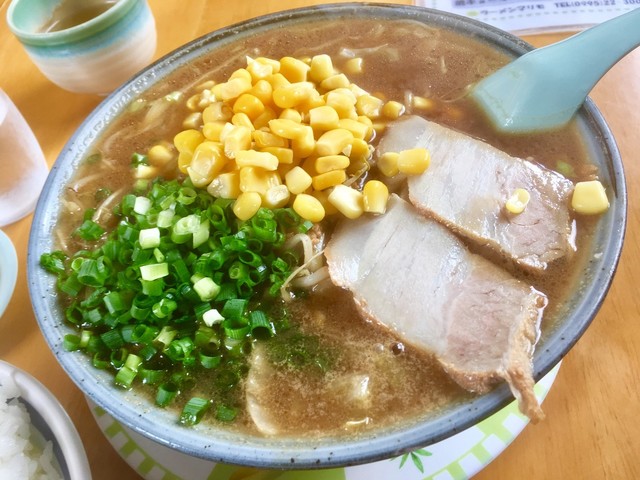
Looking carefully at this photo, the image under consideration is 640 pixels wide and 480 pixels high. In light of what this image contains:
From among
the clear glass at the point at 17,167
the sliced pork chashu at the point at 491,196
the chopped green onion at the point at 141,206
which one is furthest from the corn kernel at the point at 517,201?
the clear glass at the point at 17,167

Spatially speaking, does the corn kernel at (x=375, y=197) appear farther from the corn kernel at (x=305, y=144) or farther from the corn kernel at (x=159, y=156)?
the corn kernel at (x=159, y=156)

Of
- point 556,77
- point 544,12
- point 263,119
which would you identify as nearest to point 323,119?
point 263,119

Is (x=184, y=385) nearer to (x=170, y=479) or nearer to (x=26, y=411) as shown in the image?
(x=170, y=479)

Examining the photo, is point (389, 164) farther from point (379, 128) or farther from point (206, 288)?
point (206, 288)

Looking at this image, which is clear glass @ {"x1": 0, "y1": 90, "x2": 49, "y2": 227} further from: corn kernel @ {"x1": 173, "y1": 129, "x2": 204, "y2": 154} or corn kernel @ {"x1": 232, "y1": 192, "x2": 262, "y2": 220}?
corn kernel @ {"x1": 232, "y1": 192, "x2": 262, "y2": 220}

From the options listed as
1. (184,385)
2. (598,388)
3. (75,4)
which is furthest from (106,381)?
(75,4)
